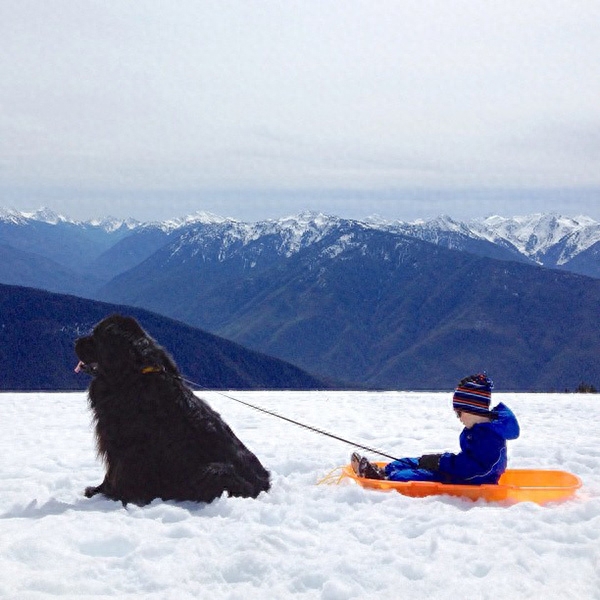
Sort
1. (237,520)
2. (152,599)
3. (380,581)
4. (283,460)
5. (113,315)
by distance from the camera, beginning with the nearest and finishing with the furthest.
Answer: (152,599)
(380,581)
(237,520)
(113,315)
(283,460)

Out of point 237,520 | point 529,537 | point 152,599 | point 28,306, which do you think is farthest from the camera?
point 28,306

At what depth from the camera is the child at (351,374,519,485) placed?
19.1ft

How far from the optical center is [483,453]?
19.2 ft

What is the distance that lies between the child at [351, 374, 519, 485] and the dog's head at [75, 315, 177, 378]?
2554 mm

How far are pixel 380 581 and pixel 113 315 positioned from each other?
3.50 metres

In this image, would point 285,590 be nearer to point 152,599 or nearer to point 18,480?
point 152,599

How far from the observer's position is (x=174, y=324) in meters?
172

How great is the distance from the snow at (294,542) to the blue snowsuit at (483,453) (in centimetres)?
41

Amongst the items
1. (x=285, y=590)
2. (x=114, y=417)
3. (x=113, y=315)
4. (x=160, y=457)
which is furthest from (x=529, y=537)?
(x=113, y=315)

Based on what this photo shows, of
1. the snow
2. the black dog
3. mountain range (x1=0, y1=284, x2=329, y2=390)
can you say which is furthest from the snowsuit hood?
mountain range (x1=0, y1=284, x2=329, y2=390)

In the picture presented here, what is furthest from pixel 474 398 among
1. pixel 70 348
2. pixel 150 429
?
pixel 70 348

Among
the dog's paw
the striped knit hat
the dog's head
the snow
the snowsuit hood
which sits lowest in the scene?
the dog's paw

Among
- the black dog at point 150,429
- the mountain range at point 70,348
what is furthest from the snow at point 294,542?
the mountain range at point 70,348

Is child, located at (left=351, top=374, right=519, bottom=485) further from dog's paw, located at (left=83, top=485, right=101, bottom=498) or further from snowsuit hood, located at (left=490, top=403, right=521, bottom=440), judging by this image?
dog's paw, located at (left=83, top=485, right=101, bottom=498)
